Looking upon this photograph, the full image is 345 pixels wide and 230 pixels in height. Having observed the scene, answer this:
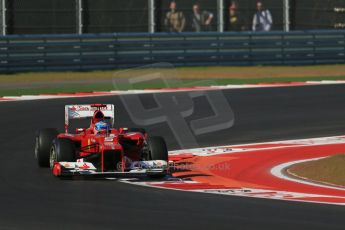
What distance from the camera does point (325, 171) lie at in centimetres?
1648

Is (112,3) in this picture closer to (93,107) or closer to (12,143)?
(12,143)

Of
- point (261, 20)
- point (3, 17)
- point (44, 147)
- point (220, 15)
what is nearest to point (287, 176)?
point (44, 147)

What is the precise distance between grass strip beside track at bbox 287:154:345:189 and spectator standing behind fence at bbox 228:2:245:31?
2148 centimetres

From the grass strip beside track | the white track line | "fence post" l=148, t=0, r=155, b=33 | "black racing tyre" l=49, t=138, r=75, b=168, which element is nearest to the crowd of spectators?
"fence post" l=148, t=0, r=155, b=33

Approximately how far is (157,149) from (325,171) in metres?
2.44

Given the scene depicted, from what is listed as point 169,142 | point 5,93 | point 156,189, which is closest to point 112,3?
point 5,93

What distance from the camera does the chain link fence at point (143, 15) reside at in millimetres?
35125

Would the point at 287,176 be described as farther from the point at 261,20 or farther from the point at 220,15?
the point at 261,20

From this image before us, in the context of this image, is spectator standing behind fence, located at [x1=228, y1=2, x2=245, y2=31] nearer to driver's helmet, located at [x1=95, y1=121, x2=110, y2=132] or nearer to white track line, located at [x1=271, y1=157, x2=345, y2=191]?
white track line, located at [x1=271, y1=157, x2=345, y2=191]

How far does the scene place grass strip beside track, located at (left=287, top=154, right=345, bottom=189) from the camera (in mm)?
16094

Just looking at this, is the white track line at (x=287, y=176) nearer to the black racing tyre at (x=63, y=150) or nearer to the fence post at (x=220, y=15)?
the black racing tyre at (x=63, y=150)

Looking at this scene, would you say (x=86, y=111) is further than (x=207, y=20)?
No

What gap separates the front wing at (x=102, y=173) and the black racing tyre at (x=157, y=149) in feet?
0.95

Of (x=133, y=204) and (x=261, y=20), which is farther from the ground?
(x=261, y=20)
